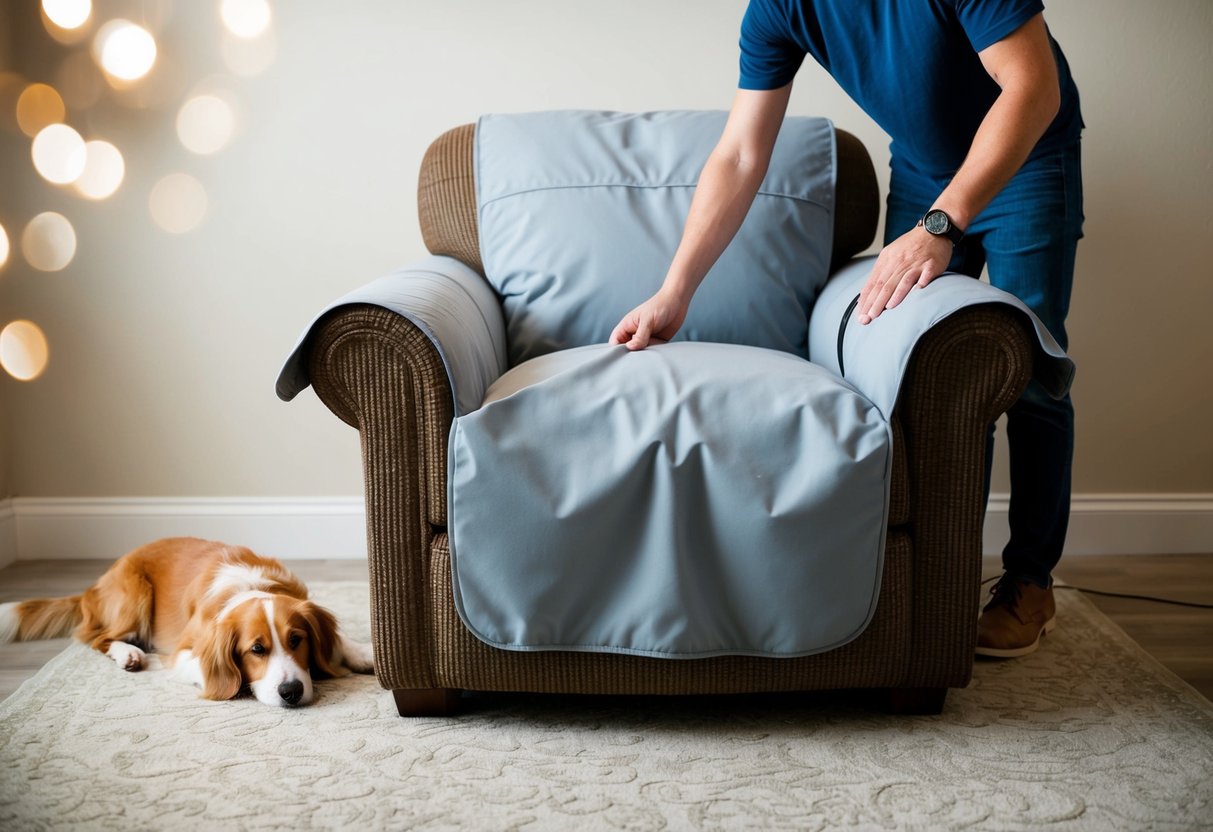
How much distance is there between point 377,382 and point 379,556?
239 mm

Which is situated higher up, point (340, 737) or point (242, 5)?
point (242, 5)

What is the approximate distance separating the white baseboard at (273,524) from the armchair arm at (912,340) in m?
1.05

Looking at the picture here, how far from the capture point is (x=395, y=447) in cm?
138

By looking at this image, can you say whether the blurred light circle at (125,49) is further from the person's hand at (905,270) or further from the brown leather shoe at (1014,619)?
the brown leather shoe at (1014,619)

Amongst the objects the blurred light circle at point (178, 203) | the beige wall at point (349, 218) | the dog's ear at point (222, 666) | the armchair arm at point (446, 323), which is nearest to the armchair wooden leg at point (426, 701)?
the dog's ear at point (222, 666)

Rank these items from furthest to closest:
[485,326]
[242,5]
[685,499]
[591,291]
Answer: [242,5] < [591,291] < [485,326] < [685,499]

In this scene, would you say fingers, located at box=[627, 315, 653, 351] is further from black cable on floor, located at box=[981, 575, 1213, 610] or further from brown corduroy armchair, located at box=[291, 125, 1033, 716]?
black cable on floor, located at box=[981, 575, 1213, 610]

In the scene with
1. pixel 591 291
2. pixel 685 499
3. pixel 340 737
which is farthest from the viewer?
pixel 591 291

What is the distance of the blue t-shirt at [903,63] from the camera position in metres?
1.57

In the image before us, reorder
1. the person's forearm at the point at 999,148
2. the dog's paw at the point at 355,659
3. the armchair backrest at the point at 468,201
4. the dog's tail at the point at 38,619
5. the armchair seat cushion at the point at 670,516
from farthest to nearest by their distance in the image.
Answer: the armchair backrest at the point at 468,201
the dog's tail at the point at 38,619
the dog's paw at the point at 355,659
the person's forearm at the point at 999,148
the armchair seat cushion at the point at 670,516

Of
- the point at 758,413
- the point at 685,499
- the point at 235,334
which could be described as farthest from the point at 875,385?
the point at 235,334

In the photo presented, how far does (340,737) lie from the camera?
55.7 inches

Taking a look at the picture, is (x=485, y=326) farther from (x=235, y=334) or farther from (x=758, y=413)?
(x=235, y=334)

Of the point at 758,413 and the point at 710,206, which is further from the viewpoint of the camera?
the point at 710,206
